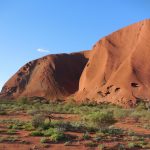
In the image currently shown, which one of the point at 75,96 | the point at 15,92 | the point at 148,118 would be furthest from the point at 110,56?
the point at 148,118

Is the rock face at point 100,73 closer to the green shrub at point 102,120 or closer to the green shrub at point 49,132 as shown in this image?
the green shrub at point 102,120

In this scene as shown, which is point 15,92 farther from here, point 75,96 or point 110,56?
point 110,56

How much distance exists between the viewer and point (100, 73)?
57.6 m

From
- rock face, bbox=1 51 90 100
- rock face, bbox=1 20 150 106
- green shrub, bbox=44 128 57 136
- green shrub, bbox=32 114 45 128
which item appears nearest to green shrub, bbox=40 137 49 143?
green shrub, bbox=44 128 57 136

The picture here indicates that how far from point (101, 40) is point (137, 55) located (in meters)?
10.8

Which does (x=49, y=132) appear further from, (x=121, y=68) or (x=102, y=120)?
(x=121, y=68)

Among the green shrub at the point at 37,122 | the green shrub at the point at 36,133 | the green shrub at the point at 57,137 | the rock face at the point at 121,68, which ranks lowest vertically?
the green shrub at the point at 57,137

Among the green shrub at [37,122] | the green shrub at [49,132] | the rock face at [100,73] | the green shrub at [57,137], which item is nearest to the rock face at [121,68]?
the rock face at [100,73]

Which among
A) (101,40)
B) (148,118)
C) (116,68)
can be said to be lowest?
(148,118)

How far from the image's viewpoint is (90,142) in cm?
1572

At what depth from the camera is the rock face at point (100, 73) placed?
50.0 metres

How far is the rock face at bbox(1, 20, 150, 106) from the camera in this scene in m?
50.0

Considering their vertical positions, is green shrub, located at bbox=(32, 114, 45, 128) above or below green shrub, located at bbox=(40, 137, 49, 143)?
above

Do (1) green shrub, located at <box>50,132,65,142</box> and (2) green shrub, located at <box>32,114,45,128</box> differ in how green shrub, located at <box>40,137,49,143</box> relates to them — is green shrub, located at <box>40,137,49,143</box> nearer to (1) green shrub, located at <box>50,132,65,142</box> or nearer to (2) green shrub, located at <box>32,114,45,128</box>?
(1) green shrub, located at <box>50,132,65,142</box>
